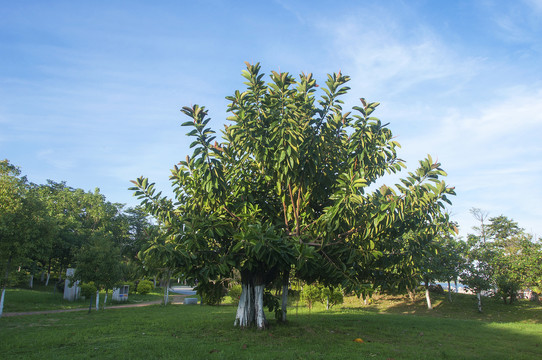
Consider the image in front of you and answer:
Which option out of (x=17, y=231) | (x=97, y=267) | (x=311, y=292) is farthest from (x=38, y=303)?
(x=311, y=292)

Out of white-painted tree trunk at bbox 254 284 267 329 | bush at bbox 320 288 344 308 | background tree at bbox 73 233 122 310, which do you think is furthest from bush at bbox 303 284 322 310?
background tree at bbox 73 233 122 310

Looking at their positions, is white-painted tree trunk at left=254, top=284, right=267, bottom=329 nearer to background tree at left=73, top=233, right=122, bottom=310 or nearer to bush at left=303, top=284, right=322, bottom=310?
bush at left=303, top=284, right=322, bottom=310

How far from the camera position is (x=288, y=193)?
12.3m

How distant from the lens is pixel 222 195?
36.8 ft

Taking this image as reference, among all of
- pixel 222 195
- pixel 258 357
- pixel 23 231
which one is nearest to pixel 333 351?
pixel 258 357

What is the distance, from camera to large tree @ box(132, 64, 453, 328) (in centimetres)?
930

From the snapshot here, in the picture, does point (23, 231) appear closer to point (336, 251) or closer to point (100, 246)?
point (100, 246)

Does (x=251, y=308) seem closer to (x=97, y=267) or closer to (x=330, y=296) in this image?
(x=330, y=296)

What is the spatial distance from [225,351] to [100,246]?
19051 millimetres

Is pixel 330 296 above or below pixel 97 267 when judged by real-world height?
below

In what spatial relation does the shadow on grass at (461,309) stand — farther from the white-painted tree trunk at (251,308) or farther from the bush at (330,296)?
the white-painted tree trunk at (251,308)

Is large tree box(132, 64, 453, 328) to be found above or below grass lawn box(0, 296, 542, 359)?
above

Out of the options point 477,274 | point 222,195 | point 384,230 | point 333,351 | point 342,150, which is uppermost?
point 342,150

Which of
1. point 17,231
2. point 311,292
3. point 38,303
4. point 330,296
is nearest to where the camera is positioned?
point 17,231
